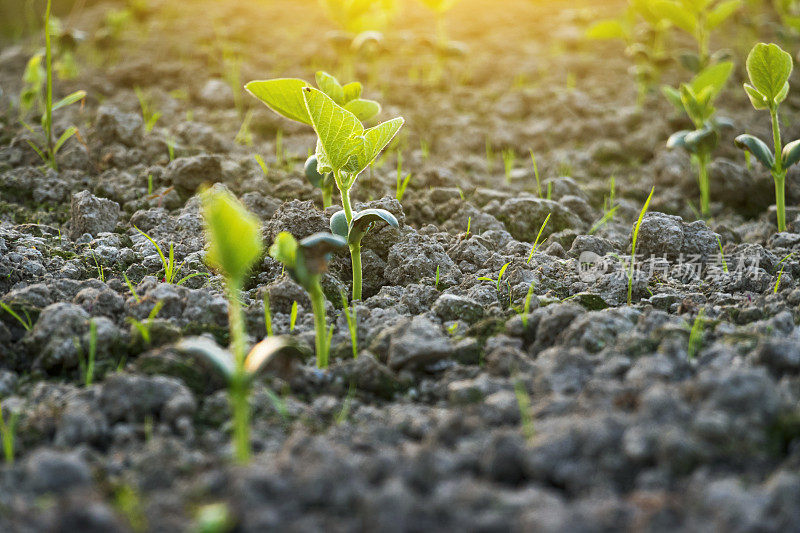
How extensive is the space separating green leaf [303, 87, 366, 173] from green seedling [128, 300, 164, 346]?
535 millimetres

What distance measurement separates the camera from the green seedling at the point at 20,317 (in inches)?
60.1

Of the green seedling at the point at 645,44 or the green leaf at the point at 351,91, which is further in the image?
the green seedling at the point at 645,44

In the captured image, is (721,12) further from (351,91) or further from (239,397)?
(239,397)

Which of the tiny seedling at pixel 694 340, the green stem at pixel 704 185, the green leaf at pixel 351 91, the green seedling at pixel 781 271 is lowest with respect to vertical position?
the tiny seedling at pixel 694 340

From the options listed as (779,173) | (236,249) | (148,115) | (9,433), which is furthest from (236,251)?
(148,115)

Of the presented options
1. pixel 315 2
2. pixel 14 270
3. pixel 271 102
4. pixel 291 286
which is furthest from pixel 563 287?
pixel 315 2

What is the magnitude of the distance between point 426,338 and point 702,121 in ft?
5.41

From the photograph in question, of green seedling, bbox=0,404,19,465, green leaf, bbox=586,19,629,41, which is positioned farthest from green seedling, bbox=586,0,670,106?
green seedling, bbox=0,404,19,465

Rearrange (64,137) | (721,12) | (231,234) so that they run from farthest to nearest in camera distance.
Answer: (721,12), (64,137), (231,234)

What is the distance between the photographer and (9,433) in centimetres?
118

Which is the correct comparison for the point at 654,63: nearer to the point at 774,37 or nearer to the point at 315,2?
the point at 774,37

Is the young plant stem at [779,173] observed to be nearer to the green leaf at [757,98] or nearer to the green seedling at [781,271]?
the green leaf at [757,98]

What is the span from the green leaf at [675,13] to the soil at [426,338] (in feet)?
1.57

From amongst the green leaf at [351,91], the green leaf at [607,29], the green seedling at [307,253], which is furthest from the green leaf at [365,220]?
the green leaf at [607,29]
